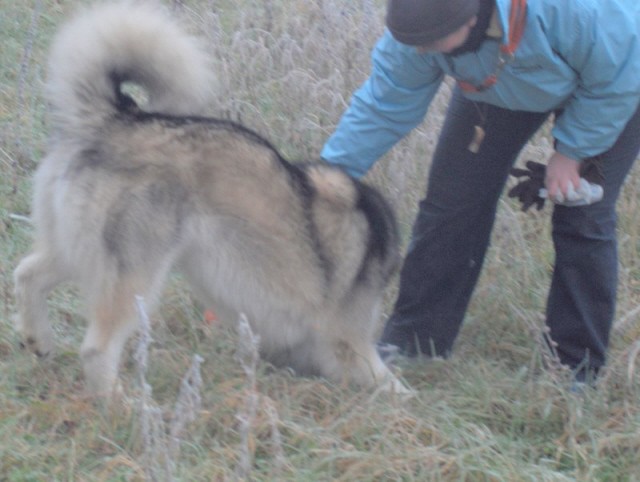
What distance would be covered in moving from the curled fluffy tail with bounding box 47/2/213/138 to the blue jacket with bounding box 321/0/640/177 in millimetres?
713

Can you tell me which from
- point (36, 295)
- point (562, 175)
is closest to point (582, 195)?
point (562, 175)

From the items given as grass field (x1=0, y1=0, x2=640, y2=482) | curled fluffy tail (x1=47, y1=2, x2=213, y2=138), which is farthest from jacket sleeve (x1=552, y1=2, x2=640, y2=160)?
curled fluffy tail (x1=47, y1=2, x2=213, y2=138)

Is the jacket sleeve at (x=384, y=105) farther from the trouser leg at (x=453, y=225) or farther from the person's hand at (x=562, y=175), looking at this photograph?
the person's hand at (x=562, y=175)

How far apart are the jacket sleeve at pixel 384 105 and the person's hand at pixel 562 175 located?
49 cm

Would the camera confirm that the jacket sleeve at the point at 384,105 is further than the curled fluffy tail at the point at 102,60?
Yes

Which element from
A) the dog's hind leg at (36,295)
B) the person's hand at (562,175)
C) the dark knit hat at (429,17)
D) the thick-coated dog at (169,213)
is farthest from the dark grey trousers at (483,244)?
the dog's hind leg at (36,295)

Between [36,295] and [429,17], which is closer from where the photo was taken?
[429,17]

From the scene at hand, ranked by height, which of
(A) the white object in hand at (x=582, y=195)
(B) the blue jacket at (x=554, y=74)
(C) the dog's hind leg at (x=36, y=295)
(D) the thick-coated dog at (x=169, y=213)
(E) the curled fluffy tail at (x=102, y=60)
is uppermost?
(B) the blue jacket at (x=554, y=74)

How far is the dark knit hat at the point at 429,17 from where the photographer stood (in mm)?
2602

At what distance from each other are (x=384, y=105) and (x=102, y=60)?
952 millimetres

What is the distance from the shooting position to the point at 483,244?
3.60m

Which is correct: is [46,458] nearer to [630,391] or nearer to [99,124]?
[99,124]

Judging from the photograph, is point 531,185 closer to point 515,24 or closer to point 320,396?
point 515,24

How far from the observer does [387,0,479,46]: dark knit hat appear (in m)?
2.60
